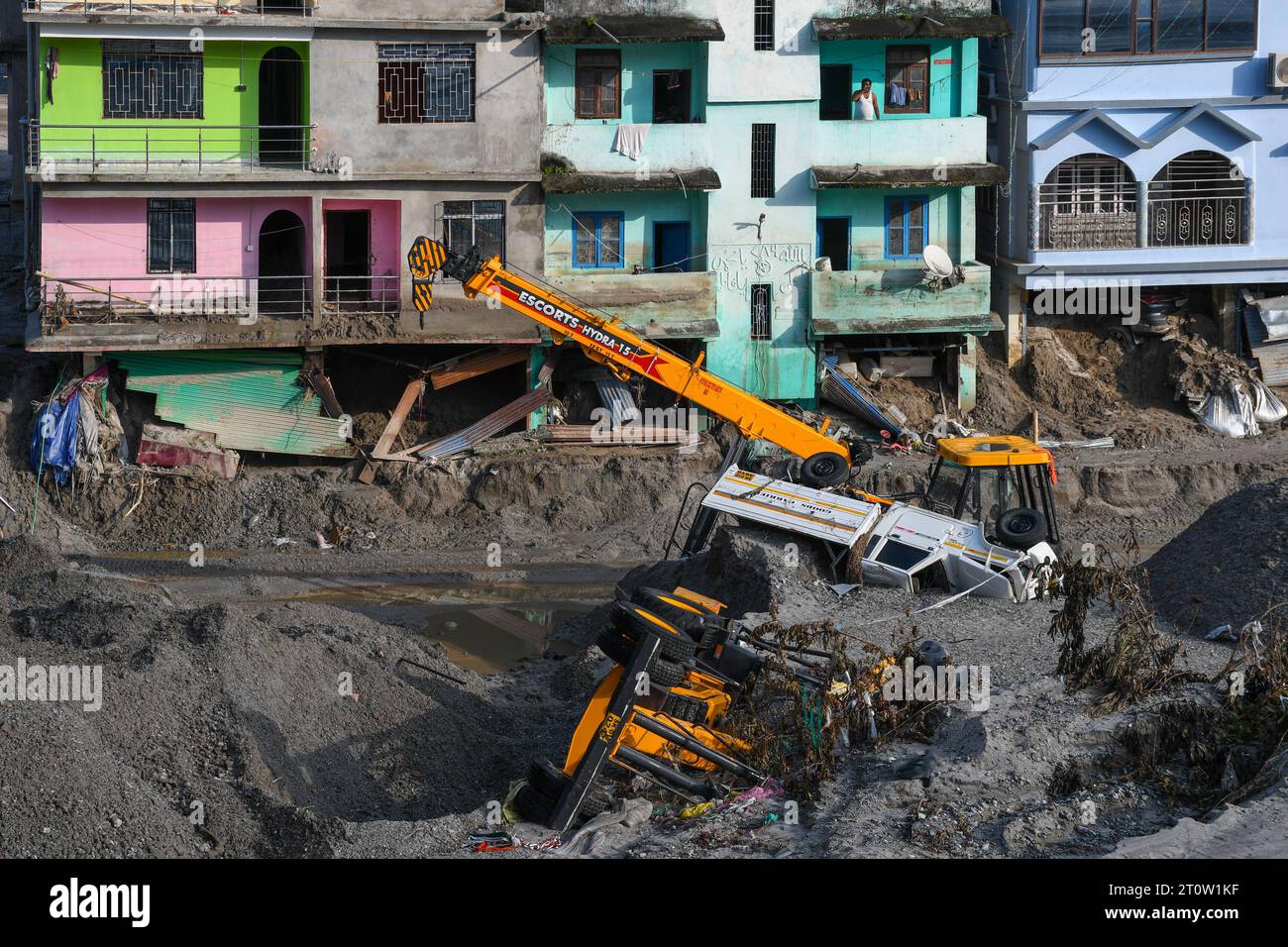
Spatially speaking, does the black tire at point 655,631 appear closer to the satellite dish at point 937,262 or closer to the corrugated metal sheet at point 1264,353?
the satellite dish at point 937,262

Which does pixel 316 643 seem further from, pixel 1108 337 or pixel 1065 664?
pixel 1108 337

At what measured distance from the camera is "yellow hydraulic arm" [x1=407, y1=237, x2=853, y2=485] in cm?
2697

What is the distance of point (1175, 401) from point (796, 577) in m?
16.0

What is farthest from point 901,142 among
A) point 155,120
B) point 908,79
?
point 155,120

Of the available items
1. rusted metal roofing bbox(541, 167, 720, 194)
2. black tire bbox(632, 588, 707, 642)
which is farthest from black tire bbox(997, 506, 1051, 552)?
rusted metal roofing bbox(541, 167, 720, 194)

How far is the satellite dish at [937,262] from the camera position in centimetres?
3581

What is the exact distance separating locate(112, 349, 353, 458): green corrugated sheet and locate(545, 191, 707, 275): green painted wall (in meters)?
5.47

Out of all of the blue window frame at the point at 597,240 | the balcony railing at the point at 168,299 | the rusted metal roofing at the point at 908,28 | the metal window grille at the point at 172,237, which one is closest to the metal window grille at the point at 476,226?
the blue window frame at the point at 597,240

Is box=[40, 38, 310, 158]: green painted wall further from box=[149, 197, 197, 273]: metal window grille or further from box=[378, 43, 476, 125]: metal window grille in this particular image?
box=[378, 43, 476, 125]: metal window grille

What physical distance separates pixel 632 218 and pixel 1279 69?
13.4 metres

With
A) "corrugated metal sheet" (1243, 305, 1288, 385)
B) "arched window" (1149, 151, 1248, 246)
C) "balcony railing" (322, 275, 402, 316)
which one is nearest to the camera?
"balcony railing" (322, 275, 402, 316)

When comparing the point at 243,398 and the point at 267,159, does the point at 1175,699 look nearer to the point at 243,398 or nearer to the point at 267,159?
the point at 243,398

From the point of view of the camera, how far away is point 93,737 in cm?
1908

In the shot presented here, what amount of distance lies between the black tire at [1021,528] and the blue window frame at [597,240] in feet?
45.8
